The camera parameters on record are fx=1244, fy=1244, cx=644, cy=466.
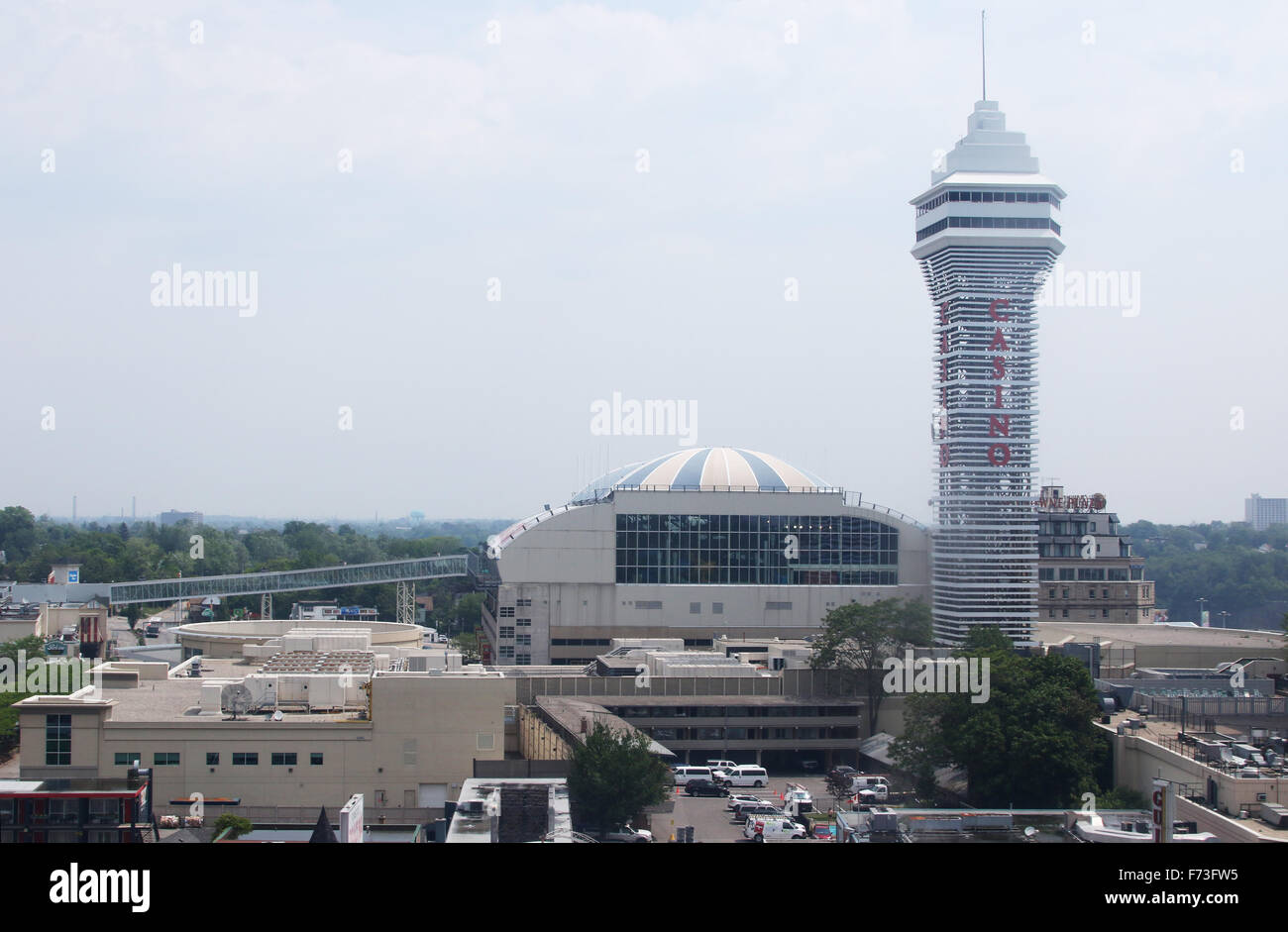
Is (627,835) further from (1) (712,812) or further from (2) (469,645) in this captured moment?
(2) (469,645)

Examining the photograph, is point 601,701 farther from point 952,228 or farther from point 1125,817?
point 952,228

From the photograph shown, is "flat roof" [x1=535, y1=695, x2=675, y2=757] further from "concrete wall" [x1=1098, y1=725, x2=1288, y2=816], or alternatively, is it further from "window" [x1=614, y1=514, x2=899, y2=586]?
"window" [x1=614, y1=514, x2=899, y2=586]

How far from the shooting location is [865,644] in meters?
46.8

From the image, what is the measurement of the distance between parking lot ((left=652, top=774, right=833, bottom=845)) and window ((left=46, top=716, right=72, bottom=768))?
534 inches

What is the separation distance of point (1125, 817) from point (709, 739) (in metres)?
18.4

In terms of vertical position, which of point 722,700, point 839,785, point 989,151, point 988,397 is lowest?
point 839,785

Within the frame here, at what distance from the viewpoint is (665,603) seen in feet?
210

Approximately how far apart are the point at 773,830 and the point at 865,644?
17592mm

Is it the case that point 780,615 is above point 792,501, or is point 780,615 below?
below

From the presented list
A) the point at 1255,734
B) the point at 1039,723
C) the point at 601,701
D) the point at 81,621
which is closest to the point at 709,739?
the point at 601,701

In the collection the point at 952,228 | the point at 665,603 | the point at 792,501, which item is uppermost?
the point at 952,228

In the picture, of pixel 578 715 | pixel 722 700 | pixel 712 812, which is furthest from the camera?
pixel 722 700

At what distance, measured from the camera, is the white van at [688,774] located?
3841 centimetres

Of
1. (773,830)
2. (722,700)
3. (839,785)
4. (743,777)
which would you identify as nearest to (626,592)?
(722,700)
